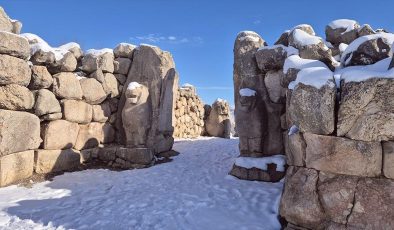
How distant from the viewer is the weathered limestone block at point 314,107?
3400 mm

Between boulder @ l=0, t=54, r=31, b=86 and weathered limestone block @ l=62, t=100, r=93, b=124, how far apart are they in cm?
111

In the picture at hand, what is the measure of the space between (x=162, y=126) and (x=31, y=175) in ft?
11.1

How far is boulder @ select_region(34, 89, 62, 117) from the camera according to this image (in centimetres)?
657

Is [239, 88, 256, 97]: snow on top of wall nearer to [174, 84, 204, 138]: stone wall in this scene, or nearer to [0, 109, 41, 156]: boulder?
[0, 109, 41, 156]: boulder

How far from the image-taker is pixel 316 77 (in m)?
3.53

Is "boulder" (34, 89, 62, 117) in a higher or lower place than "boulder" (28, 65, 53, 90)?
lower

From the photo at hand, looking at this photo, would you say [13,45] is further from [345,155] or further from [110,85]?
[345,155]

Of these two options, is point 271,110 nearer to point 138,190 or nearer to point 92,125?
point 138,190

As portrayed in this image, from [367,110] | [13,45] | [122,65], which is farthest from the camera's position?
[122,65]

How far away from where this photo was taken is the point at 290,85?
4121 mm

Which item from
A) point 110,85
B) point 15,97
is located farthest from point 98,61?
point 15,97

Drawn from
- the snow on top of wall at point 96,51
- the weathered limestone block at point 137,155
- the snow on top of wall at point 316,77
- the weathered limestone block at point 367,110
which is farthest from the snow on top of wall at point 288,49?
the snow on top of wall at point 96,51

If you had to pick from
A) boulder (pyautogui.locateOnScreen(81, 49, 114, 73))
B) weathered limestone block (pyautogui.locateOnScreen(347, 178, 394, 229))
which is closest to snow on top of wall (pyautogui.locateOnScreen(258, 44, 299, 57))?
weathered limestone block (pyautogui.locateOnScreen(347, 178, 394, 229))

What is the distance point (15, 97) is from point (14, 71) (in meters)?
0.50
